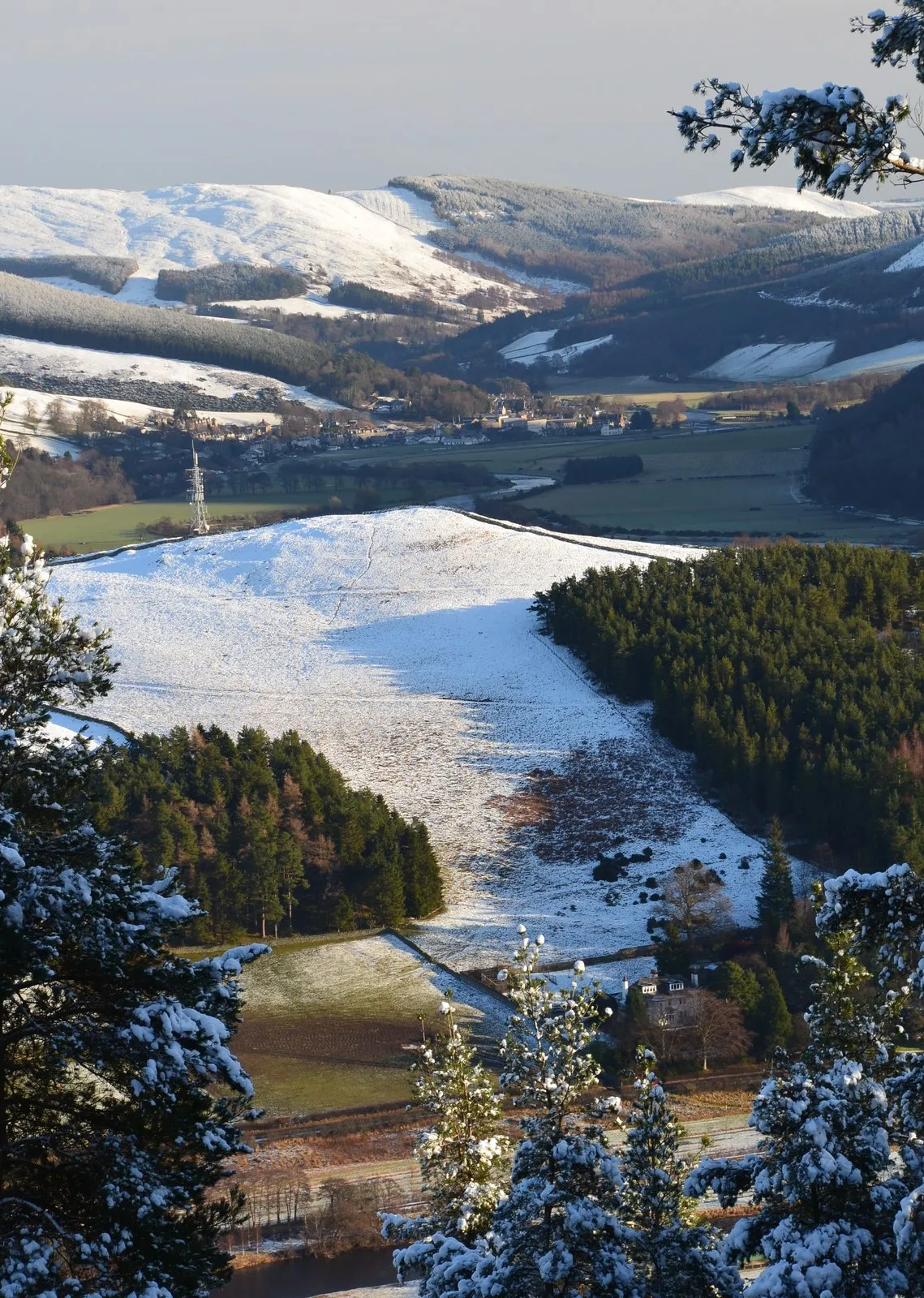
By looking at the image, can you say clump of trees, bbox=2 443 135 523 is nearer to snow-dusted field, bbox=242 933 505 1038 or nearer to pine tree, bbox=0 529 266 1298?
snow-dusted field, bbox=242 933 505 1038

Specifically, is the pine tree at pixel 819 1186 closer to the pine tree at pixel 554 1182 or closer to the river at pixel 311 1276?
the pine tree at pixel 554 1182

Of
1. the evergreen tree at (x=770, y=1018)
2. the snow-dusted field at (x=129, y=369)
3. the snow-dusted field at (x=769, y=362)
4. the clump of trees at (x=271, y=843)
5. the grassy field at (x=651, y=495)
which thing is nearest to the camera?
the evergreen tree at (x=770, y=1018)

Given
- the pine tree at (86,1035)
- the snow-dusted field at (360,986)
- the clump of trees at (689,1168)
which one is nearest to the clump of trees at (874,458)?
the snow-dusted field at (360,986)

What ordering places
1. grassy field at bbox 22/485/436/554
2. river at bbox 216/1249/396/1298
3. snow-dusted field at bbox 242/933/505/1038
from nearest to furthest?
river at bbox 216/1249/396/1298 → snow-dusted field at bbox 242/933/505/1038 → grassy field at bbox 22/485/436/554

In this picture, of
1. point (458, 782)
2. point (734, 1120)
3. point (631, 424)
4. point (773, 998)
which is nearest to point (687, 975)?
point (773, 998)

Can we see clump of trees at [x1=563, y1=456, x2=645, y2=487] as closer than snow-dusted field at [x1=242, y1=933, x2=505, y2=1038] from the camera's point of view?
No

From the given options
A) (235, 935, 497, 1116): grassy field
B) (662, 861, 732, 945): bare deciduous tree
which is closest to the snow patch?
(662, 861, 732, 945): bare deciduous tree

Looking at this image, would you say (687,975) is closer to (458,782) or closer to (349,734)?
(458,782)
